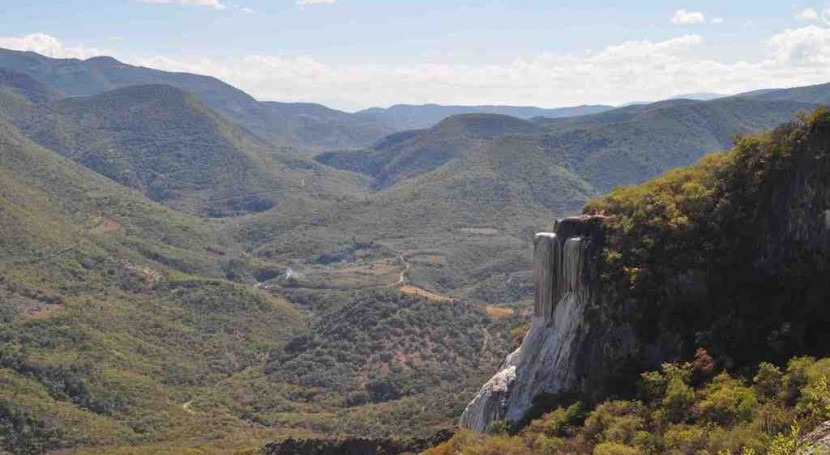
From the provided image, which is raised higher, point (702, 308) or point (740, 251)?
point (740, 251)

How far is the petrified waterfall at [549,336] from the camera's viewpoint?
3747 cm

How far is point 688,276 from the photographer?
34906mm

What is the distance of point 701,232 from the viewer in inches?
1394

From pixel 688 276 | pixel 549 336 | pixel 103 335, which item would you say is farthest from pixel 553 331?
pixel 103 335

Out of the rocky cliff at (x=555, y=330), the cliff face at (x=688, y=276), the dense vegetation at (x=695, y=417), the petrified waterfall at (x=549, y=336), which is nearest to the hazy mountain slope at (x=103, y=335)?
the petrified waterfall at (x=549, y=336)

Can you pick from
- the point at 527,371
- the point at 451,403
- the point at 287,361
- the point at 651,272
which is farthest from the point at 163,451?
the point at 651,272

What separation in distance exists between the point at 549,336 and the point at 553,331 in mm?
340

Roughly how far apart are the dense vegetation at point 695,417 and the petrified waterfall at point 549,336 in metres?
2.66

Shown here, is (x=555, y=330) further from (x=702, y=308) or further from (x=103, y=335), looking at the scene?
(x=103, y=335)

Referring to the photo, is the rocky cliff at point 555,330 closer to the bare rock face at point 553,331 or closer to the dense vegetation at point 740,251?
the bare rock face at point 553,331

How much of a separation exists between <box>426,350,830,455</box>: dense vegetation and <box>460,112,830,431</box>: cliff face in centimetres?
152

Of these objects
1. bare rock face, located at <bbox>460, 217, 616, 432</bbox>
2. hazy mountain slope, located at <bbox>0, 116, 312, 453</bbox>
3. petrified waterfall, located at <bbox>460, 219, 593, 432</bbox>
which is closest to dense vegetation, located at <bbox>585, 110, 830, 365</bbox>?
bare rock face, located at <bbox>460, 217, 616, 432</bbox>

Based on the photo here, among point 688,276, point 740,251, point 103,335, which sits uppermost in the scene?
point 740,251

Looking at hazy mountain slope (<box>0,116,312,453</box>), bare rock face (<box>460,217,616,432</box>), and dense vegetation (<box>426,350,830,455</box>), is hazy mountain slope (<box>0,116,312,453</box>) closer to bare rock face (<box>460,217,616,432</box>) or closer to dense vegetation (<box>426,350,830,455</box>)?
bare rock face (<box>460,217,616,432</box>)
